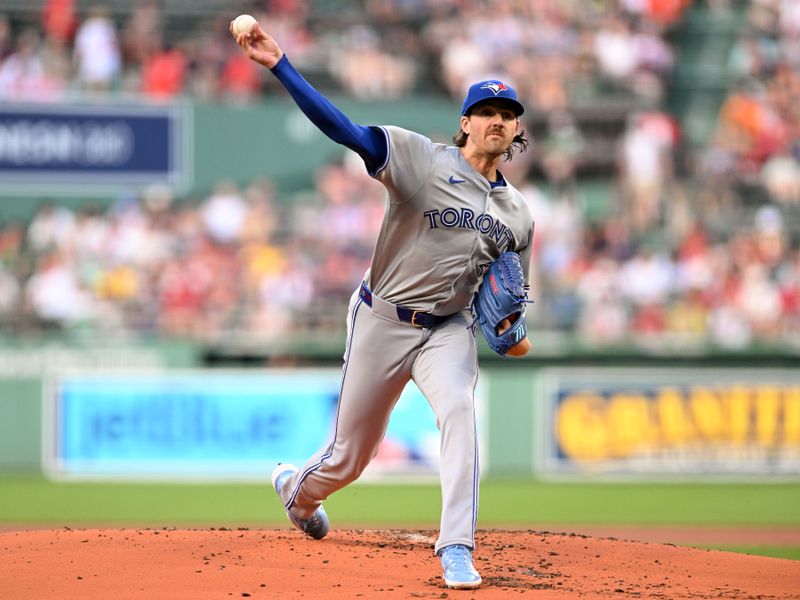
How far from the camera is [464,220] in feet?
18.3

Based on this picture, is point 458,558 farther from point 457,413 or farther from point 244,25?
point 244,25

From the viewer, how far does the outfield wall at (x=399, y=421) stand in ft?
45.6

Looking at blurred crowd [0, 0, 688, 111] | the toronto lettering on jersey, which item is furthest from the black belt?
blurred crowd [0, 0, 688, 111]

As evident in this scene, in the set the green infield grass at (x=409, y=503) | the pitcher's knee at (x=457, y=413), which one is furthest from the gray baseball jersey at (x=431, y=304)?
the green infield grass at (x=409, y=503)

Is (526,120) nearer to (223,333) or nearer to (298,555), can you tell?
(223,333)

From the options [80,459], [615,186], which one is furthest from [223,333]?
[615,186]

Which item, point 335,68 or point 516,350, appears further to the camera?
point 335,68

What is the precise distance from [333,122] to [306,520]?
2133mm

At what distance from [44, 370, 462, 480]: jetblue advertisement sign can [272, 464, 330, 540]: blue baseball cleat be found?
24.7 ft

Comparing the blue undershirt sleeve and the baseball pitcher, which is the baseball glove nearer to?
the baseball pitcher

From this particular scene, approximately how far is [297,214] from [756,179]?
235 inches

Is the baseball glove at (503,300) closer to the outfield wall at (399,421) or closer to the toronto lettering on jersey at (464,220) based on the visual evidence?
the toronto lettering on jersey at (464,220)

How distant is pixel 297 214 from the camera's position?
15.6 m

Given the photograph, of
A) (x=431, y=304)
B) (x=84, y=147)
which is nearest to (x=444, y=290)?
(x=431, y=304)
